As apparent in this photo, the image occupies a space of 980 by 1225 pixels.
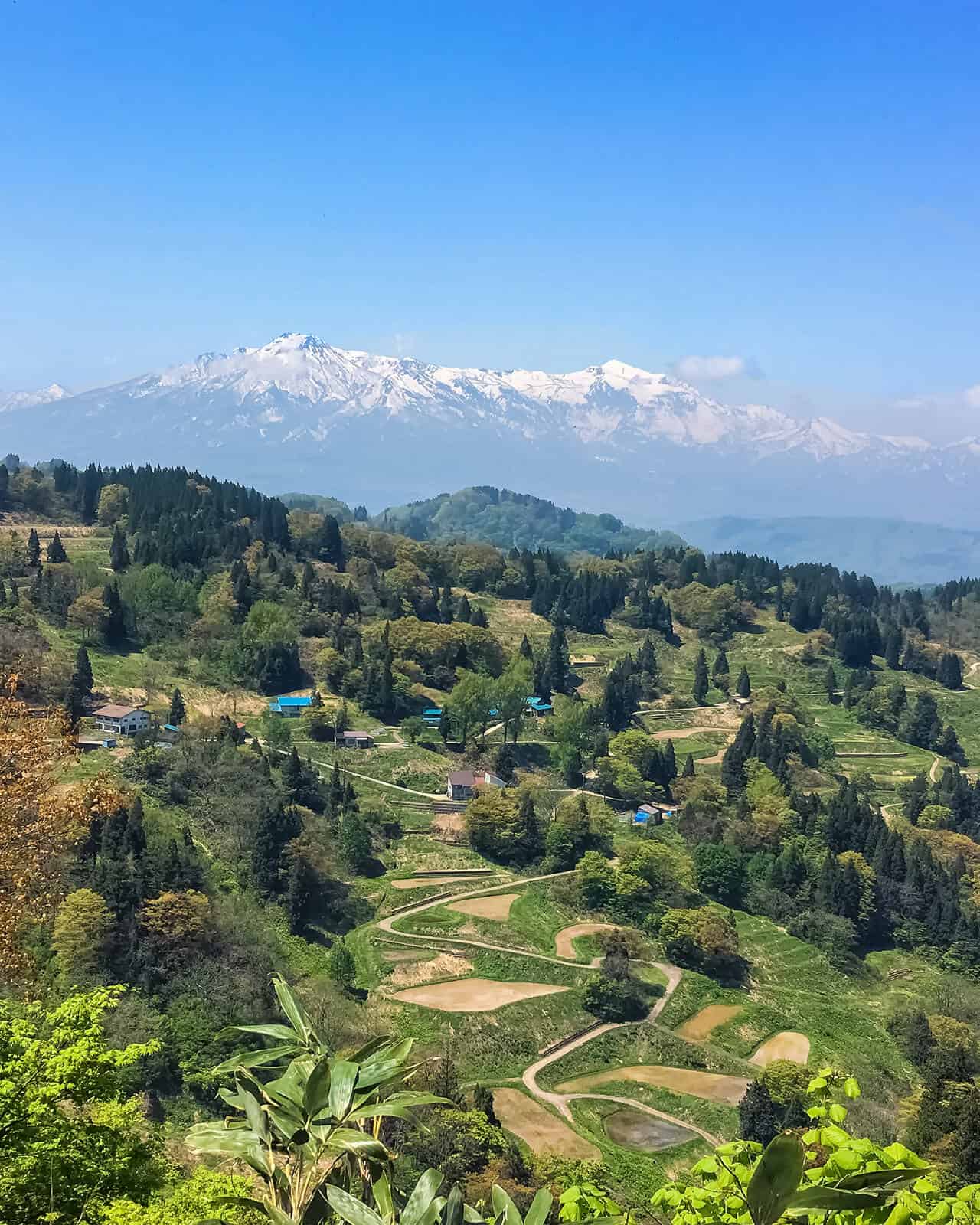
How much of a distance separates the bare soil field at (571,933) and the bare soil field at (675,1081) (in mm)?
7860

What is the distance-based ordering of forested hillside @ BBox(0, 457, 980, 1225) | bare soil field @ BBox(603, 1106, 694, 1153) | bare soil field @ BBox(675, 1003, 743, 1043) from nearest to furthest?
forested hillside @ BBox(0, 457, 980, 1225), bare soil field @ BBox(603, 1106, 694, 1153), bare soil field @ BBox(675, 1003, 743, 1043)

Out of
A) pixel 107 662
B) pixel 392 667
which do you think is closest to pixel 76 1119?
pixel 107 662

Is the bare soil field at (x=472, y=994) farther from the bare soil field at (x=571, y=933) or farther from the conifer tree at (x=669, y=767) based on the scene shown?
the conifer tree at (x=669, y=767)

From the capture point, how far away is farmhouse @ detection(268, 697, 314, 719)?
2685 inches

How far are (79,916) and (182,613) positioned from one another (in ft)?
149

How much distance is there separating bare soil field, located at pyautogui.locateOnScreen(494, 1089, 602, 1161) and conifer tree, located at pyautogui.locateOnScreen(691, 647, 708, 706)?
59.0m

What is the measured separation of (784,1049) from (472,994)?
43.5 ft

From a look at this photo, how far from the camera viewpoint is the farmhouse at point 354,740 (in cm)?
6544

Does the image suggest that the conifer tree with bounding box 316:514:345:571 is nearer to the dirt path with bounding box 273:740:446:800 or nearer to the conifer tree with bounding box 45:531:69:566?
the conifer tree with bounding box 45:531:69:566

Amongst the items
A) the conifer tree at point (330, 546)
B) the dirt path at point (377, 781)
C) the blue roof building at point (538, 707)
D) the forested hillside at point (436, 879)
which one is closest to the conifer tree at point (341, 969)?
A: the forested hillside at point (436, 879)

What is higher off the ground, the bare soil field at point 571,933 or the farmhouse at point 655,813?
the farmhouse at point 655,813

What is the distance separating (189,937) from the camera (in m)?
34.2

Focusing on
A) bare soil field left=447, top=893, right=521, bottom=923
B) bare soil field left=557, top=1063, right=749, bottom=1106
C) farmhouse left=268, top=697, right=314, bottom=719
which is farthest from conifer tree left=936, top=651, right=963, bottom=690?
bare soil field left=557, top=1063, right=749, bottom=1106

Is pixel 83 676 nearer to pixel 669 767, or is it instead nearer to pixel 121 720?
pixel 121 720
